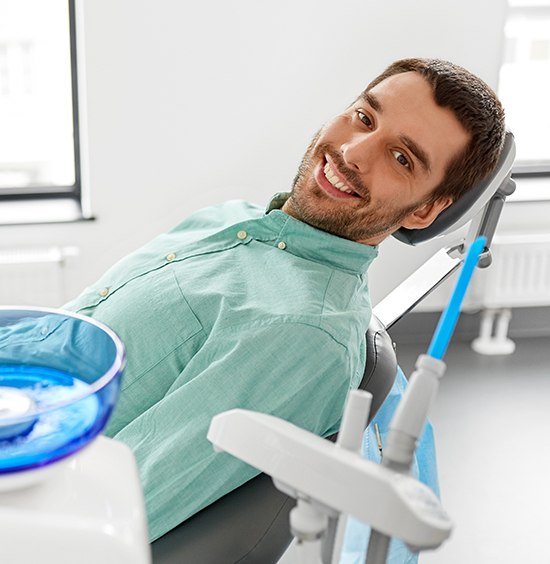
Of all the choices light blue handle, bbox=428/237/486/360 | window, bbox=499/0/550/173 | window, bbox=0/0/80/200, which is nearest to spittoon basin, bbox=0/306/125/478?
light blue handle, bbox=428/237/486/360

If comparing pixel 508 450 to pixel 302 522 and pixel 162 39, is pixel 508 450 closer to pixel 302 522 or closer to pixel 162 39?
pixel 162 39

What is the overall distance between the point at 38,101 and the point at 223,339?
218cm

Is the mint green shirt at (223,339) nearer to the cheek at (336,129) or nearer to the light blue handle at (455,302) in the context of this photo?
the cheek at (336,129)

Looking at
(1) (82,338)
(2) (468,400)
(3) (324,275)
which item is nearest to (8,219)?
(2) (468,400)

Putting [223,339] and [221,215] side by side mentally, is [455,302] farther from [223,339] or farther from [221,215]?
[221,215]

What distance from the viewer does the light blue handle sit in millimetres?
679

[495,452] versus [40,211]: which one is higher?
[40,211]

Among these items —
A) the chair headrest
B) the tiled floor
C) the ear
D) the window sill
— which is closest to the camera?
the chair headrest

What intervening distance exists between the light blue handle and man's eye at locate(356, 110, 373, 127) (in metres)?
1.02

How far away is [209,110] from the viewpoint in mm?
3053

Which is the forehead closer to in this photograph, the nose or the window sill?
the nose

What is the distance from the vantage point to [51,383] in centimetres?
64

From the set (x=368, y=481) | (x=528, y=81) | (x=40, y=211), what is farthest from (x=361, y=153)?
(x=528, y=81)

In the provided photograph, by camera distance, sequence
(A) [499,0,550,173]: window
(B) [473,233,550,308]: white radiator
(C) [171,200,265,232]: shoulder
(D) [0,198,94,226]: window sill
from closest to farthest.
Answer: (C) [171,200,265,232]: shoulder < (D) [0,198,94,226]: window sill < (B) [473,233,550,308]: white radiator < (A) [499,0,550,173]: window
